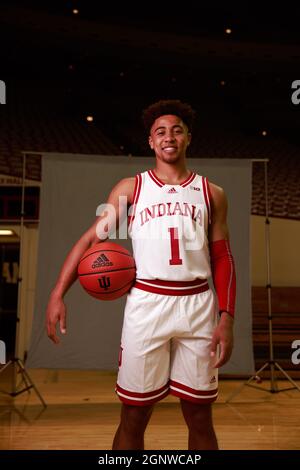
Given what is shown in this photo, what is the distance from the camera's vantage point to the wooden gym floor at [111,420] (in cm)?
258

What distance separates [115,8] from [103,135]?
12.8 ft

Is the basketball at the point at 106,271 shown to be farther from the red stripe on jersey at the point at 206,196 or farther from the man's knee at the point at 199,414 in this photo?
the man's knee at the point at 199,414

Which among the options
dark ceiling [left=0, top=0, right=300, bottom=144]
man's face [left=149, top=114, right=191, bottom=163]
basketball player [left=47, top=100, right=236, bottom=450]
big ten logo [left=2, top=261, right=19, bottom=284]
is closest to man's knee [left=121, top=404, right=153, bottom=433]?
basketball player [left=47, top=100, right=236, bottom=450]

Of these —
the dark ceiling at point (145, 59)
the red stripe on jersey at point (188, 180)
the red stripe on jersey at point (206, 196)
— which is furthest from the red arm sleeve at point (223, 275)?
the dark ceiling at point (145, 59)

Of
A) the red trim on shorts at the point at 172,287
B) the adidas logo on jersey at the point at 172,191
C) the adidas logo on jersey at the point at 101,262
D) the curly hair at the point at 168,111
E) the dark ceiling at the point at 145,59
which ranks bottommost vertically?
the red trim on shorts at the point at 172,287

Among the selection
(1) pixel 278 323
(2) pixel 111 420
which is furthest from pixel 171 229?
(1) pixel 278 323

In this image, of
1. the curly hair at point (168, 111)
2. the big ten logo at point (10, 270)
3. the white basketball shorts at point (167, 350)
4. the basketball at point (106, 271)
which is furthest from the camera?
the big ten logo at point (10, 270)

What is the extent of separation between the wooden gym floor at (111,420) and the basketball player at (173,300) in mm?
1084

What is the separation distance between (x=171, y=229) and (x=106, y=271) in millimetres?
289

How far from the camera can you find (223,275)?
1.68 m

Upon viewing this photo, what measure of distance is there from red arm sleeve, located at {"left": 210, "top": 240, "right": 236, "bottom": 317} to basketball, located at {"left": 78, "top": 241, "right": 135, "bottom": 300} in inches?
12.5

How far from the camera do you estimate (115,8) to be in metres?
10.9

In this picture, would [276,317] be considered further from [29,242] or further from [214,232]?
[214,232]

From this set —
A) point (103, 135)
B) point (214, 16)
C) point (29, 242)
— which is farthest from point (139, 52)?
point (29, 242)
